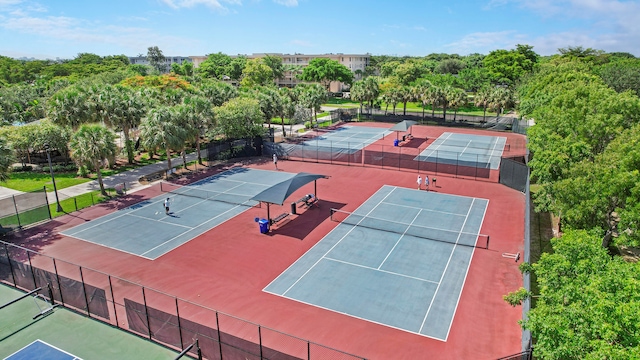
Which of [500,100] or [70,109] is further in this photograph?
[500,100]

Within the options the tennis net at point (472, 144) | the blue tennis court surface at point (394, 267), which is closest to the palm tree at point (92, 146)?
the blue tennis court surface at point (394, 267)

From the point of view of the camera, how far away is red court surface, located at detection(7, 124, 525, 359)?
592 inches

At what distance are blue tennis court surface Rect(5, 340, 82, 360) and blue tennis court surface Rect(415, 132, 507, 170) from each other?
31.3m

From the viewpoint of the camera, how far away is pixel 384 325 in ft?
52.1

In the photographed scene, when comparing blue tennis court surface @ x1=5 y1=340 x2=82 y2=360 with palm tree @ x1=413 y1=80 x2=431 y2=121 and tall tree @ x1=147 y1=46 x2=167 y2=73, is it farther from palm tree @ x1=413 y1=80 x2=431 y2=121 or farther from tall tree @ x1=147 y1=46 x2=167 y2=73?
tall tree @ x1=147 y1=46 x2=167 y2=73

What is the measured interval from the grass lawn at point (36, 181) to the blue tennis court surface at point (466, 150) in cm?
3184

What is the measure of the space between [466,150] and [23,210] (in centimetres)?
4060

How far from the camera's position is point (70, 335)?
1577cm

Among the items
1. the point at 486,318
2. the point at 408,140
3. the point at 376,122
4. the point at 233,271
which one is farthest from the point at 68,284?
the point at 376,122

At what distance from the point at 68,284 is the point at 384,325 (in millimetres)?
13276

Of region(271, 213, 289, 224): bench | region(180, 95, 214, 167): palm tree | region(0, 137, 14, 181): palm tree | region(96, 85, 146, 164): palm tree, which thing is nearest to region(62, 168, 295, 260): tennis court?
region(271, 213, 289, 224): bench

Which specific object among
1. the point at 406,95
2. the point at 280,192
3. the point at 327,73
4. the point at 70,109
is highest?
the point at 327,73

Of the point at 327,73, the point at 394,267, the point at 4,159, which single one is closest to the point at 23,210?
the point at 4,159

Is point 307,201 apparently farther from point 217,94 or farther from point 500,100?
point 500,100
